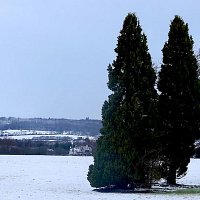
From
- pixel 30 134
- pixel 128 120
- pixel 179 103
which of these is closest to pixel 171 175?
pixel 179 103

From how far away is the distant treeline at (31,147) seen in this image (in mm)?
77769

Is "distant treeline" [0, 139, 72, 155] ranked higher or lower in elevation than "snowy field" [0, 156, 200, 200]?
higher

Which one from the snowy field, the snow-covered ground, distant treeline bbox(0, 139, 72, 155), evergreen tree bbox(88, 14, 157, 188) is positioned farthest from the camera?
the snow-covered ground

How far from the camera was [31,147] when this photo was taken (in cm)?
8369

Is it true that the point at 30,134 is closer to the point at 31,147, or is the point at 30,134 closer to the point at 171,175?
the point at 31,147

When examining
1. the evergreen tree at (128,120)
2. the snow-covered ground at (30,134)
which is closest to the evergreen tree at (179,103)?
the evergreen tree at (128,120)

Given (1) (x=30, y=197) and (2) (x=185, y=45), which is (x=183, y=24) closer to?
(2) (x=185, y=45)

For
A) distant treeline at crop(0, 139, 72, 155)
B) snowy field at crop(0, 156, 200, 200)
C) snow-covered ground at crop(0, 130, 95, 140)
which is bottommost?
snowy field at crop(0, 156, 200, 200)

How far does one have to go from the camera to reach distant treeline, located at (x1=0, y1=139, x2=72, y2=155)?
7777cm

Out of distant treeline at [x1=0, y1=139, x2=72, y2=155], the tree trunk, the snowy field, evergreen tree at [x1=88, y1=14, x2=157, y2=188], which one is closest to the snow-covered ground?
distant treeline at [x1=0, y1=139, x2=72, y2=155]

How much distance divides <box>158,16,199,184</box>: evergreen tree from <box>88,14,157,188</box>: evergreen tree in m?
2.94

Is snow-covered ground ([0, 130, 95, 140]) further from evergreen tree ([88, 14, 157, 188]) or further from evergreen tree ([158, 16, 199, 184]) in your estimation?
evergreen tree ([88, 14, 157, 188])

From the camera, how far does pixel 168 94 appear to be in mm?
30438

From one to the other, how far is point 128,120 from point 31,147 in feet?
193
